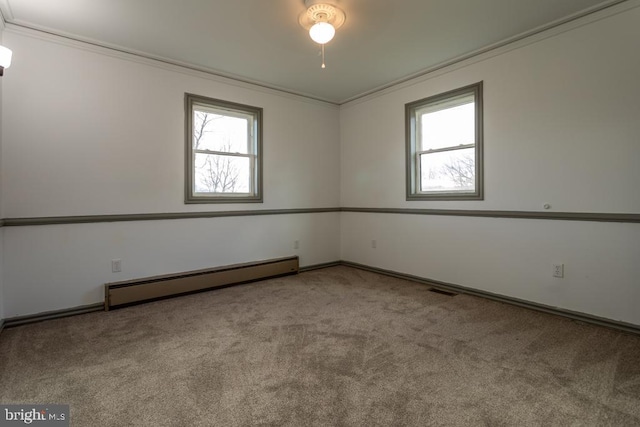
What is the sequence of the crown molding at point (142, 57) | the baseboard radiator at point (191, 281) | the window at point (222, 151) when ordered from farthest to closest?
the window at point (222, 151) → the baseboard radiator at point (191, 281) → the crown molding at point (142, 57)

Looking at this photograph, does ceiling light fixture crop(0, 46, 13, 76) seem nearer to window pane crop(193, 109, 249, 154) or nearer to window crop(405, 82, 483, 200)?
window pane crop(193, 109, 249, 154)

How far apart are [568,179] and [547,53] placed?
1175 millimetres

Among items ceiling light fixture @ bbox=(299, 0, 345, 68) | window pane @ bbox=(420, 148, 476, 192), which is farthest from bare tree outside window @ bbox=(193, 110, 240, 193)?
window pane @ bbox=(420, 148, 476, 192)

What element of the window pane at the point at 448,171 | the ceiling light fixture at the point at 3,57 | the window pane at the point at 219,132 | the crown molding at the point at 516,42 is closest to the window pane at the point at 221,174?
the window pane at the point at 219,132

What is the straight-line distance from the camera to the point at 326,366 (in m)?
2.03

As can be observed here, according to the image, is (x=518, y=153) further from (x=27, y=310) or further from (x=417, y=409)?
(x=27, y=310)

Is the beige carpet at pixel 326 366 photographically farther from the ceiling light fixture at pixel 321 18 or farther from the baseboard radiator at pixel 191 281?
the ceiling light fixture at pixel 321 18

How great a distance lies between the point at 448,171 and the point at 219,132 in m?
2.86

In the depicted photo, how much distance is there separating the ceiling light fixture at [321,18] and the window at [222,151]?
1.70m

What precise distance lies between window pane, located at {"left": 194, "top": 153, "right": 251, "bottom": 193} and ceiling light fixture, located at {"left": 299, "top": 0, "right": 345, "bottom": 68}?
1.95 meters

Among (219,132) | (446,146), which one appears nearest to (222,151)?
(219,132)

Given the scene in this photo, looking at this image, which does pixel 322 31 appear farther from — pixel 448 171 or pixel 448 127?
pixel 448 171

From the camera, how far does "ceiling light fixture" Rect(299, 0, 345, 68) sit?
2.53 metres

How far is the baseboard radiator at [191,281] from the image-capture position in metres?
3.18
